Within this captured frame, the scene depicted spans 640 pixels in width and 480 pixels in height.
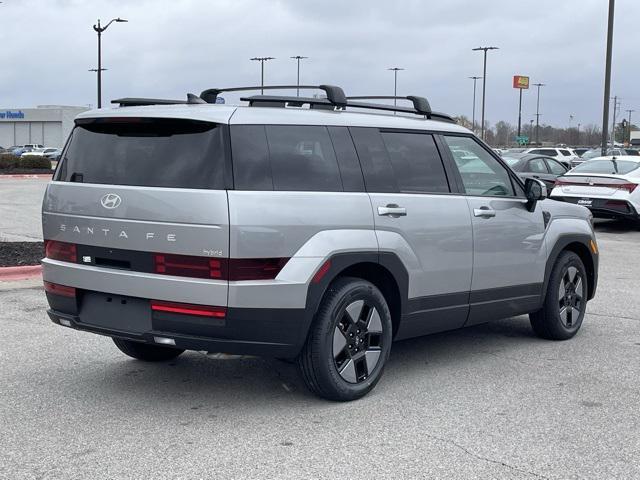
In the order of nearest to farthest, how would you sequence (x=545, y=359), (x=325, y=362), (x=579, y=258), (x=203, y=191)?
(x=203, y=191) → (x=325, y=362) → (x=545, y=359) → (x=579, y=258)

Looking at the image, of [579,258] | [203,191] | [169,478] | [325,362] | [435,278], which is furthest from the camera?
[579,258]

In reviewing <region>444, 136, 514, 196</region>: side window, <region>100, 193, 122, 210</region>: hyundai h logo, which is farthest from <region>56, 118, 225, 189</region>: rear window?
<region>444, 136, 514, 196</region>: side window

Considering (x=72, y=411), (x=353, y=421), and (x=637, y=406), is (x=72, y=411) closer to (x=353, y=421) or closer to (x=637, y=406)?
(x=353, y=421)

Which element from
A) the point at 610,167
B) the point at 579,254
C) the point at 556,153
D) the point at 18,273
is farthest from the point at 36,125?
the point at 579,254

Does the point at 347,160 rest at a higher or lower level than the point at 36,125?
lower

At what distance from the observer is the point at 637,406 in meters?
5.32

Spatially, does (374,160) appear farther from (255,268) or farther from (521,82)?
(521,82)

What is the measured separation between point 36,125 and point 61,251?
355 feet

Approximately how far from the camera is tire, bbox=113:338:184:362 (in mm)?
6094

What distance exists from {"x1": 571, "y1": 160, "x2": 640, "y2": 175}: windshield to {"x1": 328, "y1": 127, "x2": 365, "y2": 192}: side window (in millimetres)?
13010

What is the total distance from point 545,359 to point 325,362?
89.5 inches

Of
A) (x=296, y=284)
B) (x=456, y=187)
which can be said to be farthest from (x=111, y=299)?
(x=456, y=187)

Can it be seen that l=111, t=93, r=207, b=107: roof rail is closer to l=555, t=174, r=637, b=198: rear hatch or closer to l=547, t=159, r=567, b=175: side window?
l=555, t=174, r=637, b=198: rear hatch

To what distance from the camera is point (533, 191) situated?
21.7 ft
